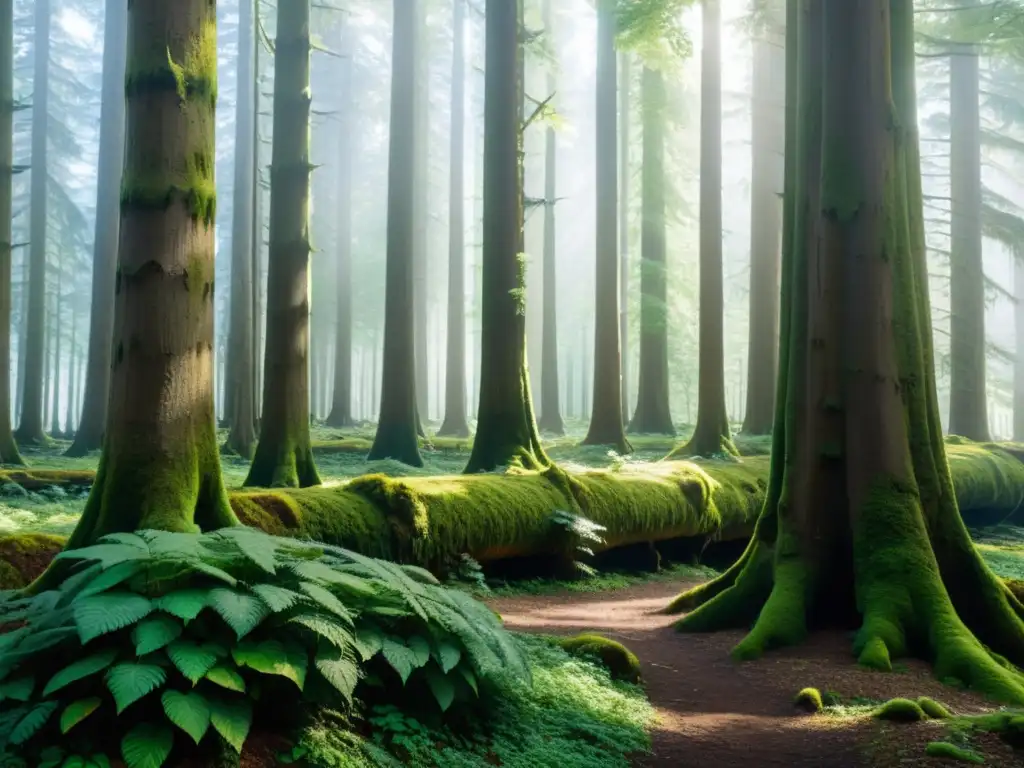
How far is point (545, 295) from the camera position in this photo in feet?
99.7

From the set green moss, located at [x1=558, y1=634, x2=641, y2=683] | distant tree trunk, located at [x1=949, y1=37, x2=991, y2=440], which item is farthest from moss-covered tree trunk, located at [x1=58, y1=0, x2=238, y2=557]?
distant tree trunk, located at [x1=949, y1=37, x2=991, y2=440]

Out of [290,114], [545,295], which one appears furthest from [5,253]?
[545,295]

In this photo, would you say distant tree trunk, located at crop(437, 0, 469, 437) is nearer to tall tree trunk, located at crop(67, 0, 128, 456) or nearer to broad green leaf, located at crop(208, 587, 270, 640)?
tall tree trunk, located at crop(67, 0, 128, 456)

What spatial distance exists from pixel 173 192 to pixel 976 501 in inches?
599

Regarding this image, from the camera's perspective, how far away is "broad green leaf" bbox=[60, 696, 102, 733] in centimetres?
292

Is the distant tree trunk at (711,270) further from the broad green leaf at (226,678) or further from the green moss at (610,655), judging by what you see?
the broad green leaf at (226,678)

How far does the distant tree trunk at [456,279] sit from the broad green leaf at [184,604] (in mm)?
23348

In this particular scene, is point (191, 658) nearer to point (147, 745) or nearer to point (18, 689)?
point (147, 745)

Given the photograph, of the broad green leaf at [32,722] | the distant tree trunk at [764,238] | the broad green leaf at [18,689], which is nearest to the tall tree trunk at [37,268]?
the distant tree trunk at [764,238]

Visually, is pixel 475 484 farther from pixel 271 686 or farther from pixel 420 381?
pixel 420 381

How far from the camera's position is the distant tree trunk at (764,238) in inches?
797

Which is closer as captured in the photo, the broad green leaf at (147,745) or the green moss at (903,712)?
the broad green leaf at (147,745)

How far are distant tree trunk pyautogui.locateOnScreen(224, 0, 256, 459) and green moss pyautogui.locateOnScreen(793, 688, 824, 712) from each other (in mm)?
13658

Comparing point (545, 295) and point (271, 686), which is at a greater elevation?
point (545, 295)
